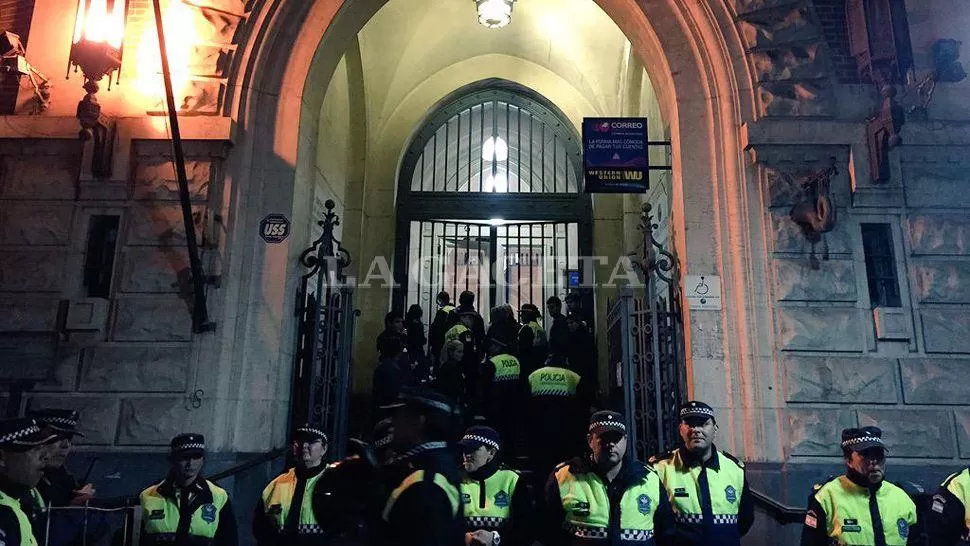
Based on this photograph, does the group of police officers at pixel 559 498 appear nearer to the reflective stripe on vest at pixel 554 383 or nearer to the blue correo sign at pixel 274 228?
the reflective stripe on vest at pixel 554 383

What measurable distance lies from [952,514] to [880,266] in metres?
3.56

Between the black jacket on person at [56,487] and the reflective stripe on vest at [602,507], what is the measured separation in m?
3.27

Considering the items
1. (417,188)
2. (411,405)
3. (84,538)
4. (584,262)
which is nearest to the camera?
(411,405)

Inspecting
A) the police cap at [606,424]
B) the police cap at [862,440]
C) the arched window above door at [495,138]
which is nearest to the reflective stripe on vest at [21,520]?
the police cap at [606,424]

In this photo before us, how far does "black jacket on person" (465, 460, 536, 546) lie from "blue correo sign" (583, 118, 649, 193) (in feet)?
16.2

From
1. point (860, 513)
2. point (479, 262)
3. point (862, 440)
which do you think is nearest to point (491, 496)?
point (860, 513)

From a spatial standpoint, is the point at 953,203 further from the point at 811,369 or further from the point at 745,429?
the point at 745,429

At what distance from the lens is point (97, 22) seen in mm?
7016

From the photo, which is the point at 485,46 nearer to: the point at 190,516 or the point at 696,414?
the point at 696,414

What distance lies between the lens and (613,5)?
342 inches

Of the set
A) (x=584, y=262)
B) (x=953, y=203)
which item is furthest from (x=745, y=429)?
(x=584, y=262)

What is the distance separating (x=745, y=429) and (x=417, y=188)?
978 cm

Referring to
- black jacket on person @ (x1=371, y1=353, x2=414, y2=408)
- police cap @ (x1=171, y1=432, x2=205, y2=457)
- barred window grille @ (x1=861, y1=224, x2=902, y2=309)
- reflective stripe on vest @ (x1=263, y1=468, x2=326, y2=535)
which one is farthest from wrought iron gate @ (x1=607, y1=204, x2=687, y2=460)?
police cap @ (x1=171, y1=432, x2=205, y2=457)

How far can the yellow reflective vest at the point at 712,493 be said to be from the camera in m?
4.50
